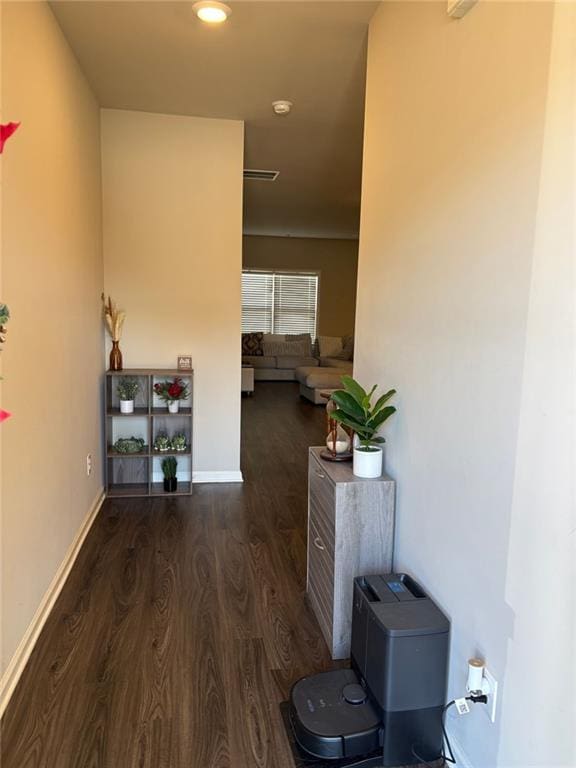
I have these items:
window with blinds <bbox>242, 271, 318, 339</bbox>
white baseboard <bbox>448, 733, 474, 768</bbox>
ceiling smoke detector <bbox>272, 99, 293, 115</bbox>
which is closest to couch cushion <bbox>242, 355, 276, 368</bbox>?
window with blinds <bbox>242, 271, 318, 339</bbox>

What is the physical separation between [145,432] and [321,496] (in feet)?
6.82

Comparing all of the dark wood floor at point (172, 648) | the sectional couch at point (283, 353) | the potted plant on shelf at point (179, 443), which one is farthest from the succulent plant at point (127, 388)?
the sectional couch at point (283, 353)

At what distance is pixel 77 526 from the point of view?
287 cm

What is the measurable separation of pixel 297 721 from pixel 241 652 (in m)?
0.50

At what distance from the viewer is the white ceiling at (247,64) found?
2326 mm

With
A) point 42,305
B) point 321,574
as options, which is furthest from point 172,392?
point 321,574

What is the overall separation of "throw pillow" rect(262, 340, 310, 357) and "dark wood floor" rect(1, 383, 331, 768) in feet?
21.4

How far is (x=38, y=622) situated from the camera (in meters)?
2.11

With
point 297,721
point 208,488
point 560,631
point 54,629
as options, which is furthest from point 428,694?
point 208,488

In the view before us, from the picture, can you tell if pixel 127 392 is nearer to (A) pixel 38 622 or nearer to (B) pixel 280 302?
(A) pixel 38 622

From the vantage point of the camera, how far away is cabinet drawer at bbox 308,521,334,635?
202 centimetres

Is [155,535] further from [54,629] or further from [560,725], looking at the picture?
[560,725]

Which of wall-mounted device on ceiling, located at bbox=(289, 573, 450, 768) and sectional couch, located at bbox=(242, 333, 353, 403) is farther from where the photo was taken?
sectional couch, located at bbox=(242, 333, 353, 403)

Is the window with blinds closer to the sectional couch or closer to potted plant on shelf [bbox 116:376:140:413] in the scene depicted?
the sectional couch
